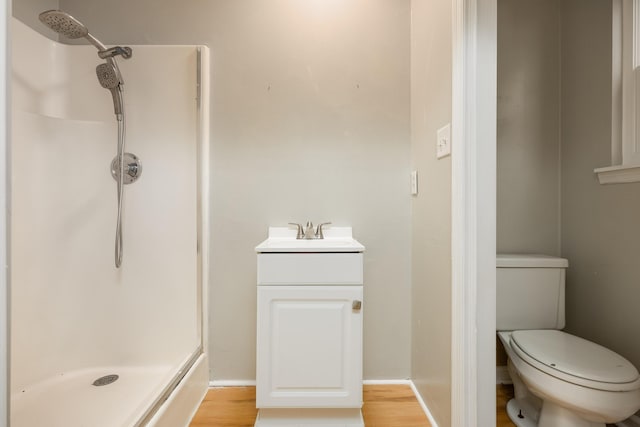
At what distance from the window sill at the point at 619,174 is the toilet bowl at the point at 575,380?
0.71 metres

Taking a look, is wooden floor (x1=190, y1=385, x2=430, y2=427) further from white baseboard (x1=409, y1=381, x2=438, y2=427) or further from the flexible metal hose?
the flexible metal hose

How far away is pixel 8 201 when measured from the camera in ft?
1.70

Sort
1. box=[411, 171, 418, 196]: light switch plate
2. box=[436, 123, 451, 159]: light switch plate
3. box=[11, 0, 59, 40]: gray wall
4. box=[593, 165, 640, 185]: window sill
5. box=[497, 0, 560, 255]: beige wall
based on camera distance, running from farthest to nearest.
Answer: box=[497, 0, 560, 255]: beige wall → box=[411, 171, 418, 196]: light switch plate → box=[11, 0, 59, 40]: gray wall → box=[593, 165, 640, 185]: window sill → box=[436, 123, 451, 159]: light switch plate

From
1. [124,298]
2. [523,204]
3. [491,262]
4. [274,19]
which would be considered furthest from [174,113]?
[523,204]

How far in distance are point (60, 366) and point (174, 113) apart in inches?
53.5

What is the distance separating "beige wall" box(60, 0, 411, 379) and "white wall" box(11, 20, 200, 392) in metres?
0.14

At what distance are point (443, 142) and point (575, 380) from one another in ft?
3.04

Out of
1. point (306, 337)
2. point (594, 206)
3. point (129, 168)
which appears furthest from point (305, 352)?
point (594, 206)

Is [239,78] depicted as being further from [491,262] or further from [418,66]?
[491,262]

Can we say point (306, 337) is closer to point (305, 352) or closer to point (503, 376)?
point (305, 352)

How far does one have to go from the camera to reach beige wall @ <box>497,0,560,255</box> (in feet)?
5.15

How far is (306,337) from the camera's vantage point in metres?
1.15

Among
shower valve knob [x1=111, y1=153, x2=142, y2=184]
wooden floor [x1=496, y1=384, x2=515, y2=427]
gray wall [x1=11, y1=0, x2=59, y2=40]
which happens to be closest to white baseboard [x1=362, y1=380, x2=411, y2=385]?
wooden floor [x1=496, y1=384, x2=515, y2=427]

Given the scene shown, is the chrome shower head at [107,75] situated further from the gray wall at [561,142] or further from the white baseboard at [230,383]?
the gray wall at [561,142]
